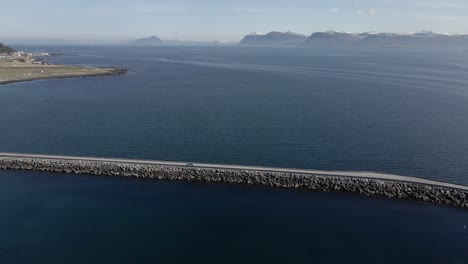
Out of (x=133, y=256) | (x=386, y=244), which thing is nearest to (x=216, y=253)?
(x=133, y=256)

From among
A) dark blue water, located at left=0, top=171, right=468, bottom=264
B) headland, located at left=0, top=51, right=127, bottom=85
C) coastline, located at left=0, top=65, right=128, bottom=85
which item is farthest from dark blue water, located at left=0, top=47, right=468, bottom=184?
headland, located at left=0, top=51, right=127, bottom=85

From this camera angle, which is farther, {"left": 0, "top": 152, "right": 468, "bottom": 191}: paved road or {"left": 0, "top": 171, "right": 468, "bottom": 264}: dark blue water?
{"left": 0, "top": 152, "right": 468, "bottom": 191}: paved road

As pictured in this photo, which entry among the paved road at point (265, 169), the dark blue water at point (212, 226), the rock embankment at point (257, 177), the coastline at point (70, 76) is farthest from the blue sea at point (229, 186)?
the coastline at point (70, 76)

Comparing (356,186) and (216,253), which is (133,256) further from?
(356,186)

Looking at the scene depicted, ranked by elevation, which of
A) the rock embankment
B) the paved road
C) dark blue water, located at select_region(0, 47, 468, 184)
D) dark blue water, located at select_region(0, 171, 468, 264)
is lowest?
dark blue water, located at select_region(0, 171, 468, 264)

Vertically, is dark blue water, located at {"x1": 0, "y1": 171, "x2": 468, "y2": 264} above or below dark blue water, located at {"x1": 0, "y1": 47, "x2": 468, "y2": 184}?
below

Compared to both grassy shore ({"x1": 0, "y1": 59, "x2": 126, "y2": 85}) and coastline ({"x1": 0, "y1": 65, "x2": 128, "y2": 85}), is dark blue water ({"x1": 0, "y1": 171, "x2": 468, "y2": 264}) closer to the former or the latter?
coastline ({"x1": 0, "y1": 65, "x2": 128, "y2": 85})
